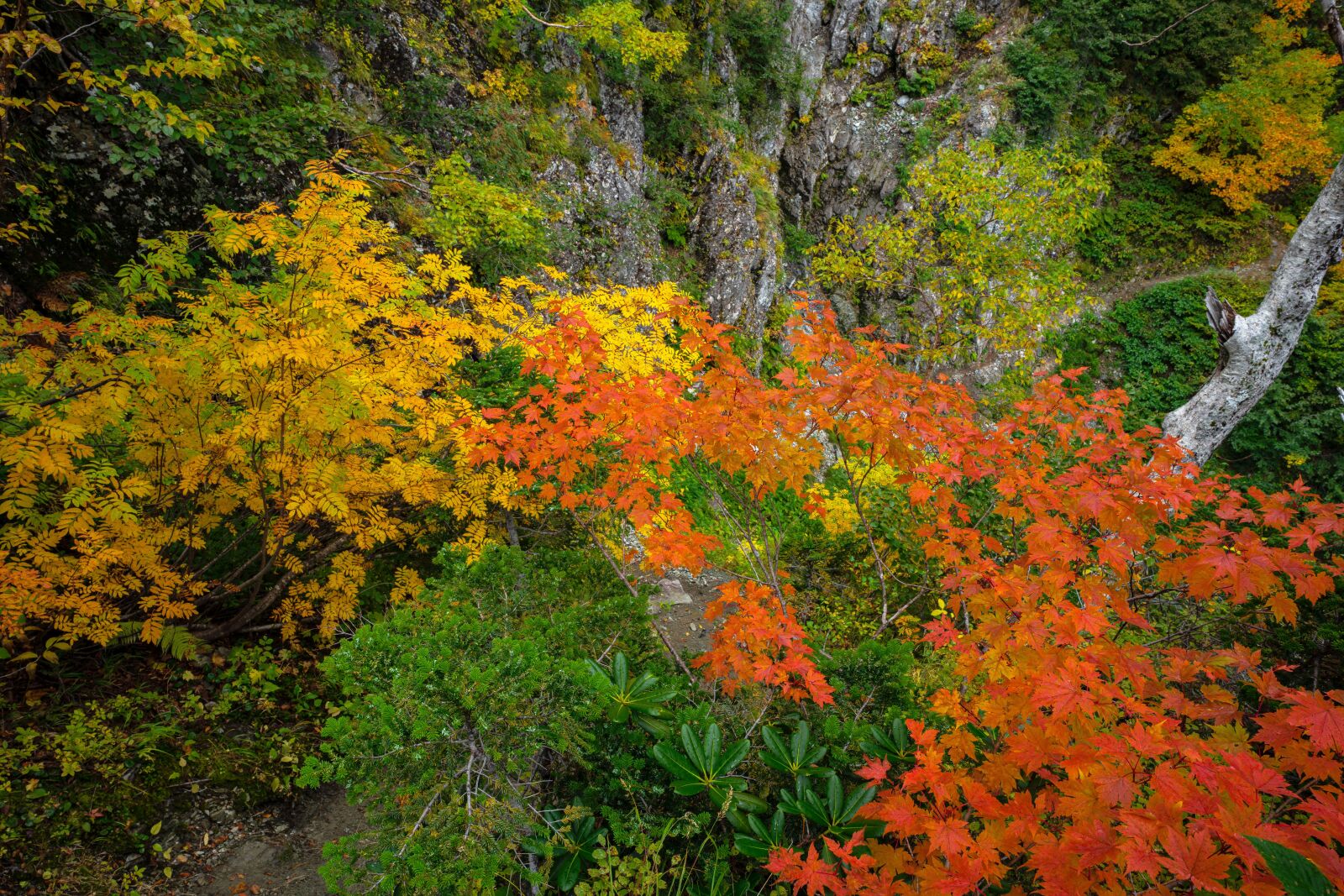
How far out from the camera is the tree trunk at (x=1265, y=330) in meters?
5.78

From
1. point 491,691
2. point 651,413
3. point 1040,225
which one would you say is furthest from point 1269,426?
point 491,691

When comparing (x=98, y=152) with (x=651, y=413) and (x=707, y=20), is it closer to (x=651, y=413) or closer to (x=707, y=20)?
(x=651, y=413)

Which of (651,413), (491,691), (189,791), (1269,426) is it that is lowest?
(189,791)

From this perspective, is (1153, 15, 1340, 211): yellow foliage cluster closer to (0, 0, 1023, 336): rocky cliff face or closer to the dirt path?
(0, 0, 1023, 336): rocky cliff face

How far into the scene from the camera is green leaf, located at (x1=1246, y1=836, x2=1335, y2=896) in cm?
94

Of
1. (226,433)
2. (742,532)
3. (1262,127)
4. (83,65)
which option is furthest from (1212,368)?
(83,65)

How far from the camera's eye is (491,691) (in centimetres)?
177

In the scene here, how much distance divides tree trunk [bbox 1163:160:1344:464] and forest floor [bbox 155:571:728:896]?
25.4ft

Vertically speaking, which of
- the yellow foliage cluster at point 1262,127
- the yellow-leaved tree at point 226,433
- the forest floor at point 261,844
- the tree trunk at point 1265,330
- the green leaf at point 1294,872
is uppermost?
the yellow foliage cluster at point 1262,127

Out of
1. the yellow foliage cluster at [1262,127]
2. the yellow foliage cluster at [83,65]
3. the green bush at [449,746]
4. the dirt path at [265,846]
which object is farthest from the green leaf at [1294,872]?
the yellow foliage cluster at [1262,127]

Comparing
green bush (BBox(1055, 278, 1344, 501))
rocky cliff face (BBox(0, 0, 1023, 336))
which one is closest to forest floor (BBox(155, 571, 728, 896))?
rocky cliff face (BBox(0, 0, 1023, 336))

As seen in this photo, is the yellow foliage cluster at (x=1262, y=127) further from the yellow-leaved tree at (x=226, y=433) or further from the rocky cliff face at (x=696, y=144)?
the yellow-leaved tree at (x=226, y=433)

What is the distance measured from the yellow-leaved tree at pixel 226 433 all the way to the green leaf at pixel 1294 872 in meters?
3.27

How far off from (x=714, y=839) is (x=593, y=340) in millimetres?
2569
